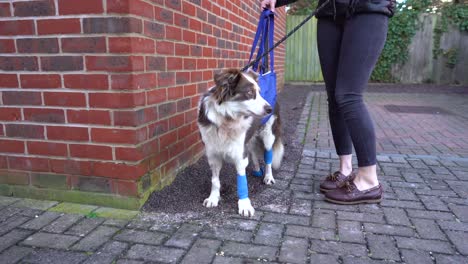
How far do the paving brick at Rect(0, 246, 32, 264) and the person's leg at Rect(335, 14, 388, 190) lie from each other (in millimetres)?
2470

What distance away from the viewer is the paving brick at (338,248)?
2219mm

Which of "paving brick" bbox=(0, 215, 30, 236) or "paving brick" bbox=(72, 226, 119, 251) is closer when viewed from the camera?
"paving brick" bbox=(72, 226, 119, 251)

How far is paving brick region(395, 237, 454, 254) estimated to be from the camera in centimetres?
227

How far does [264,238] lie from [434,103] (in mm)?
8666

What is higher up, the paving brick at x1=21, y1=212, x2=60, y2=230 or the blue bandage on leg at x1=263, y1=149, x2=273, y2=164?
the blue bandage on leg at x1=263, y1=149, x2=273, y2=164

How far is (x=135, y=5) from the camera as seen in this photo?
245 centimetres

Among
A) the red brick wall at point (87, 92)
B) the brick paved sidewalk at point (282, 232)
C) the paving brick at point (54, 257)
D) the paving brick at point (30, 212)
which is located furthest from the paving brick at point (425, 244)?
the paving brick at point (30, 212)

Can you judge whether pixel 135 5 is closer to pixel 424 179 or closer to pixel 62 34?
pixel 62 34

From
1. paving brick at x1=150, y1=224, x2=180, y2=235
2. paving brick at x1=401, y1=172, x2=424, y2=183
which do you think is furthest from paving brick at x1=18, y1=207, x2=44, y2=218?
paving brick at x1=401, y1=172, x2=424, y2=183

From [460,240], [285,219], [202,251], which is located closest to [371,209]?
[460,240]

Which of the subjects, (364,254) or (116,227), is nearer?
(364,254)

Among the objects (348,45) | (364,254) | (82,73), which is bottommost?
(364,254)

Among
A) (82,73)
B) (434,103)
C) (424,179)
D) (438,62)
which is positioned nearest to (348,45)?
(424,179)

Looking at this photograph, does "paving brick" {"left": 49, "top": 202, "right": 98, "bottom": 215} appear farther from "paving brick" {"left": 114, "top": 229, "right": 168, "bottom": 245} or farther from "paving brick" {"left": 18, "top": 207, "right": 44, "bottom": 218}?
"paving brick" {"left": 114, "top": 229, "right": 168, "bottom": 245}
